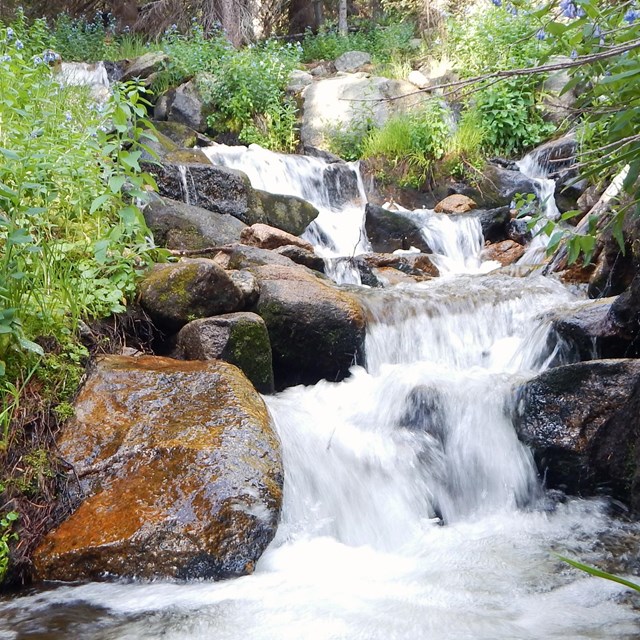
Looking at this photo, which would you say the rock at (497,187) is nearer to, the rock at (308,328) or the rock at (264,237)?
the rock at (264,237)

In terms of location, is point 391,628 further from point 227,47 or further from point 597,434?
point 227,47

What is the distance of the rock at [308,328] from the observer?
431 centimetres

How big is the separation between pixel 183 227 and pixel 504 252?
415 cm

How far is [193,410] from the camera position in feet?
9.40

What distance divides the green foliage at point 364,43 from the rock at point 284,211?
8.33 m

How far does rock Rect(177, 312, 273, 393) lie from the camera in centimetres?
371

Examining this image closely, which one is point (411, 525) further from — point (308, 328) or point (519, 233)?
point (519, 233)

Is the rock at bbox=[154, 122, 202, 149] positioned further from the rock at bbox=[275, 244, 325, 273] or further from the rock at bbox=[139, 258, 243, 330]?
the rock at bbox=[139, 258, 243, 330]

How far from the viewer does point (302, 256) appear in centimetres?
596

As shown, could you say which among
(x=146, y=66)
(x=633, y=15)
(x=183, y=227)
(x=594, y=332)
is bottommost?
(x=594, y=332)

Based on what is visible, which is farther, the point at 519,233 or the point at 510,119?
the point at 510,119

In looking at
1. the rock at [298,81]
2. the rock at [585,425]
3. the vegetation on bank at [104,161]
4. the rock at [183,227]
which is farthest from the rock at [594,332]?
the rock at [298,81]

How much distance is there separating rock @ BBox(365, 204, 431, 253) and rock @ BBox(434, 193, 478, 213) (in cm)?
106

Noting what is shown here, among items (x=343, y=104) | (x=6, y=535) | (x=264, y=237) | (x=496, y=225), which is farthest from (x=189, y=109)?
(x=6, y=535)
